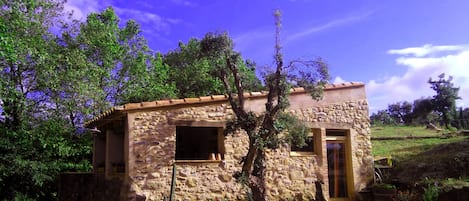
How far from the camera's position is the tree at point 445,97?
3244 centimetres

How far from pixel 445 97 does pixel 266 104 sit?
2753 cm

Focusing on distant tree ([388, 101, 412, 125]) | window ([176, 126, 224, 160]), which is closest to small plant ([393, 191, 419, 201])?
window ([176, 126, 224, 160])

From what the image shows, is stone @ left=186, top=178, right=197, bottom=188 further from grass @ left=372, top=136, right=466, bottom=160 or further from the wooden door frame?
grass @ left=372, top=136, right=466, bottom=160

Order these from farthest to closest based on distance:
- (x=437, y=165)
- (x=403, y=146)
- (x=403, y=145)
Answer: (x=403, y=145)
(x=403, y=146)
(x=437, y=165)

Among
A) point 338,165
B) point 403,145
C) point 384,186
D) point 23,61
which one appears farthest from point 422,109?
point 23,61

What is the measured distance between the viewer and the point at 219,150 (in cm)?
1171

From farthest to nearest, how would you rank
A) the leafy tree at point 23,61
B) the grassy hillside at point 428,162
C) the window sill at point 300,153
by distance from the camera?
the leafy tree at point 23,61, the window sill at point 300,153, the grassy hillside at point 428,162

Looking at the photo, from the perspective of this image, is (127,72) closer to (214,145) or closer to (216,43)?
(214,145)

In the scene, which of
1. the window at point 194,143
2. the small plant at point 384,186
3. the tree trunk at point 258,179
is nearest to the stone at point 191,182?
the tree trunk at point 258,179

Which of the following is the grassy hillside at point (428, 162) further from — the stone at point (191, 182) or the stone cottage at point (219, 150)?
the stone at point (191, 182)

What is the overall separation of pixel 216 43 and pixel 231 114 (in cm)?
241

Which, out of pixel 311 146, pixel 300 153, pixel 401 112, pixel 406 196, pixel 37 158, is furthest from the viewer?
pixel 401 112

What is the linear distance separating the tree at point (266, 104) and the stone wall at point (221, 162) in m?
1.32

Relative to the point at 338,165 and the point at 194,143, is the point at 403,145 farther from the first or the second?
the point at 194,143
